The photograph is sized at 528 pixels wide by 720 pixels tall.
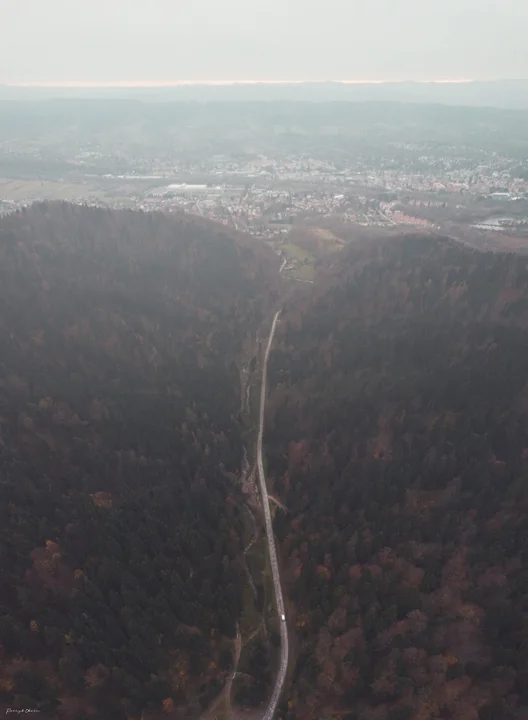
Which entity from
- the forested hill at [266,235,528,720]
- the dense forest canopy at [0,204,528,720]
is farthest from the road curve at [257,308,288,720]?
the forested hill at [266,235,528,720]

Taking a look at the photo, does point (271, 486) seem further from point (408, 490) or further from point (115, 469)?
point (115, 469)

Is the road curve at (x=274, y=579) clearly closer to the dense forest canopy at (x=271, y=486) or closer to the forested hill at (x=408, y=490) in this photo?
the dense forest canopy at (x=271, y=486)

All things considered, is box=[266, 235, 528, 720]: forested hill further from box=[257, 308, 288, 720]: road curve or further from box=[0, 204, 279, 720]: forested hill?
box=[0, 204, 279, 720]: forested hill

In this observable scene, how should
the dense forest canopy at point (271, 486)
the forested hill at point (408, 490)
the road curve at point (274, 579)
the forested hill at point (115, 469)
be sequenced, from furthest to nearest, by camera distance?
the road curve at point (274, 579)
the forested hill at point (115, 469)
the dense forest canopy at point (271, 486)
the forested hill at point (408, 490)

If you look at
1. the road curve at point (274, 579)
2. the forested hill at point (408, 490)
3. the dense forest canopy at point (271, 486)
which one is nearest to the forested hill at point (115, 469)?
the dense forest canopy at point (271, 486)

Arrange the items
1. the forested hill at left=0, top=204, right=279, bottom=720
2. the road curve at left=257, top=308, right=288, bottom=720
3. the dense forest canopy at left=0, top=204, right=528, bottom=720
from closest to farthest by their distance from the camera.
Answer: the dense forest canopy at left=0, top=204, right=528, bottom=720
the forested hill at left=0, top=204, right=279, bottom=720
the road curve at left=257, top=308, right=288, bottom=720

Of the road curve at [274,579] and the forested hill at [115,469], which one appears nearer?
the forested hill at [115,469]

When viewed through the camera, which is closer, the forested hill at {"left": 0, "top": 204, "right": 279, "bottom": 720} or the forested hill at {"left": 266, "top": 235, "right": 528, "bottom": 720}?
the forested hill at {"left": 266, "top": 235, "right": 528, "bottom": 720}
